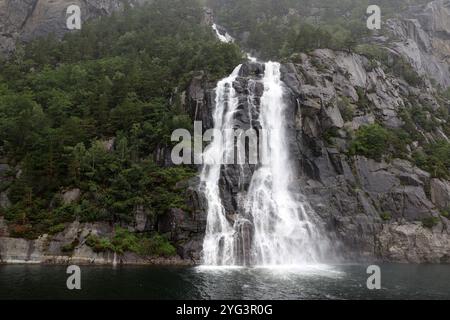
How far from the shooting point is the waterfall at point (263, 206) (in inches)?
1549

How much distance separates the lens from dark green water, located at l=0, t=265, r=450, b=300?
23.9 m

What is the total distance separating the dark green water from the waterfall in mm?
4978

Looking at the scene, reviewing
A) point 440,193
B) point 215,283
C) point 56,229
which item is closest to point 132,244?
point 56,229

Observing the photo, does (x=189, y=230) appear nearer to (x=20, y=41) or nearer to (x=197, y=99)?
(x=197, y=99)

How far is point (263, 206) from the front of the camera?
143ft

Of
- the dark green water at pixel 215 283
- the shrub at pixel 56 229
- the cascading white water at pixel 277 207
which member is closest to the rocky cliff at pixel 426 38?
the cascading white water at pixel 277 207

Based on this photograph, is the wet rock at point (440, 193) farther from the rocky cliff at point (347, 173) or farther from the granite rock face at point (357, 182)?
the granite rock face at point (357, 182)

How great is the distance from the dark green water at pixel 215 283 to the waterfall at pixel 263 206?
4.98m

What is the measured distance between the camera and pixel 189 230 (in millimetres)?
39719

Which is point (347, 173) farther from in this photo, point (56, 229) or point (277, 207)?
point (56, 229)

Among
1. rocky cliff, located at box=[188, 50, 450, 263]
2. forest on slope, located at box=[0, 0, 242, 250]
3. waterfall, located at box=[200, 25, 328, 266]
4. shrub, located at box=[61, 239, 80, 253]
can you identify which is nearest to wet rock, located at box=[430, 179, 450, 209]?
rocky cliff, located at box=[188, 50, 450, 263]
